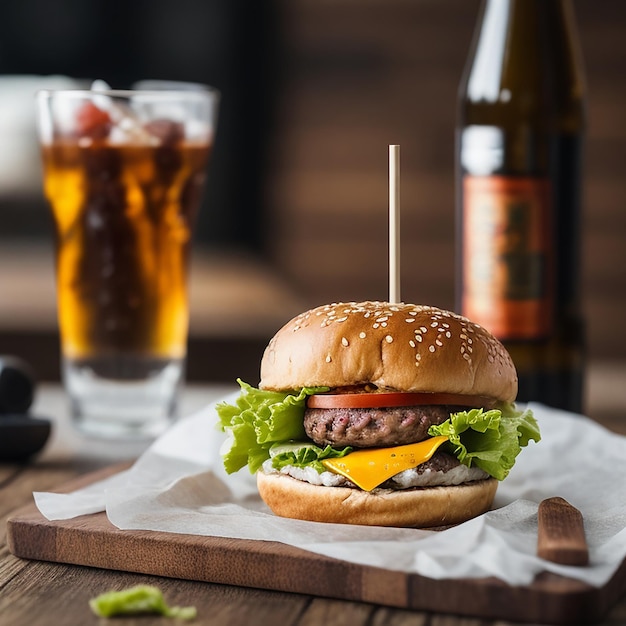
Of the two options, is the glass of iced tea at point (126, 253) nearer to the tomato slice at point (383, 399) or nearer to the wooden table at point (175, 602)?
the wooden table at point (175, 602)

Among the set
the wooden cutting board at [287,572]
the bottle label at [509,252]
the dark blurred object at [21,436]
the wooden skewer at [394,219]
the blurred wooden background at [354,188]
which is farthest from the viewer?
the blurred wooden background at [354,188]

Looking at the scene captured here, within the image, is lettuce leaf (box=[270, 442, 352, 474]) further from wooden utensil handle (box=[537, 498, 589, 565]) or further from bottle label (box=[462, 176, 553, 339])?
bottle label (box=[462, 176, 553, 339])

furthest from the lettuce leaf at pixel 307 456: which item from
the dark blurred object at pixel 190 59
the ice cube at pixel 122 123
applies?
the dark blurred object at pixel 190 59

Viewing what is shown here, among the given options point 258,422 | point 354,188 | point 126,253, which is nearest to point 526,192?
point 126,253

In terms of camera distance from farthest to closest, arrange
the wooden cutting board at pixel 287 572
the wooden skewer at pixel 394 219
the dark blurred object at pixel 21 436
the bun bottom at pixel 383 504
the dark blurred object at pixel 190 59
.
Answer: the dark blurred object at pixel 190 59 → the dark blurred object at pixel 21 436 → the wooden skewer at pixel 394 219 → the bun bottom at pixel 383 504 → the wooden cutting board at pixel 287 572

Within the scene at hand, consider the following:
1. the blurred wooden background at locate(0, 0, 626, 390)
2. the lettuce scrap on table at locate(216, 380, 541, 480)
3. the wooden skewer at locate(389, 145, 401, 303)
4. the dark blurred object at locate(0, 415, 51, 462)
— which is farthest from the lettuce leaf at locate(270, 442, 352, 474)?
the blurred wooden background at locate(0, 0, 626, 390)
